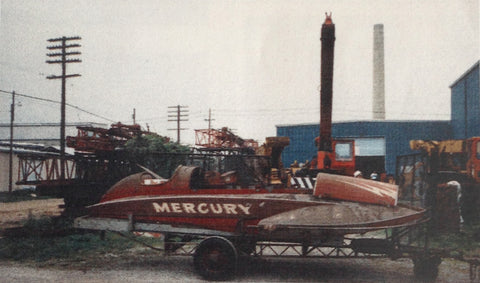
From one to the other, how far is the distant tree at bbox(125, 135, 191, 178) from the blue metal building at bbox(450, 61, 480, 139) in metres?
12.0

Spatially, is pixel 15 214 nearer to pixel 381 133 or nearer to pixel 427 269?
pixel 427 269

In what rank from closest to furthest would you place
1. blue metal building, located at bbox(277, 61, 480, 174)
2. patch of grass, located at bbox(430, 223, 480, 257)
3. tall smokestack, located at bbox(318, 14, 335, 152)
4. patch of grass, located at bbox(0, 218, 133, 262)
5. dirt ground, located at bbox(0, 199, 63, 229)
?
patch of grass, located at bbox(0, 218, 133, 262)
patch of grass, located at bbox(430, 223, 480, 257)
tall smokestack, located at bbox(318, 14, 335, 152)
dirt ground, located at bbox(0, 199, 63, 229)
blue metal building, located at bbox(277, 61, 480, 174)

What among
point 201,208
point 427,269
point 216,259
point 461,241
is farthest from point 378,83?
point 216,259

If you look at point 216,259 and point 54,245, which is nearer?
point 216,259

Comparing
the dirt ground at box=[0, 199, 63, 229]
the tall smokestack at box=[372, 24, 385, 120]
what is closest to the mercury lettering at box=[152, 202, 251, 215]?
the dirt ground at box=[0, 199, 63, 229]

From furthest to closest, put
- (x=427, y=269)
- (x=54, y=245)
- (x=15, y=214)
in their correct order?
(x=15, y=214), (x=54, y=245), (x=427, y=269)

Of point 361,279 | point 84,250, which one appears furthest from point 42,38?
point 361,279

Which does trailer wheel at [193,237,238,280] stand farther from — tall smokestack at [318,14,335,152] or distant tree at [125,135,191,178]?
distant tree at [125,135,191,178]

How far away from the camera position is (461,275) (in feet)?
25.0

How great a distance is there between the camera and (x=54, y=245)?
9906 millimetres

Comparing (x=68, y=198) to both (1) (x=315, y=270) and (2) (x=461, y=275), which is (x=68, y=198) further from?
(2) (x=461, y=275)

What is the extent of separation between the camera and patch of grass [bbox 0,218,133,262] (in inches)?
362

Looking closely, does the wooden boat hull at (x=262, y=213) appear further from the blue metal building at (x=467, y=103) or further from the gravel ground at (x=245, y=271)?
the blue metal building at (x=467, y=103)

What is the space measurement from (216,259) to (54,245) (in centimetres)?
511
